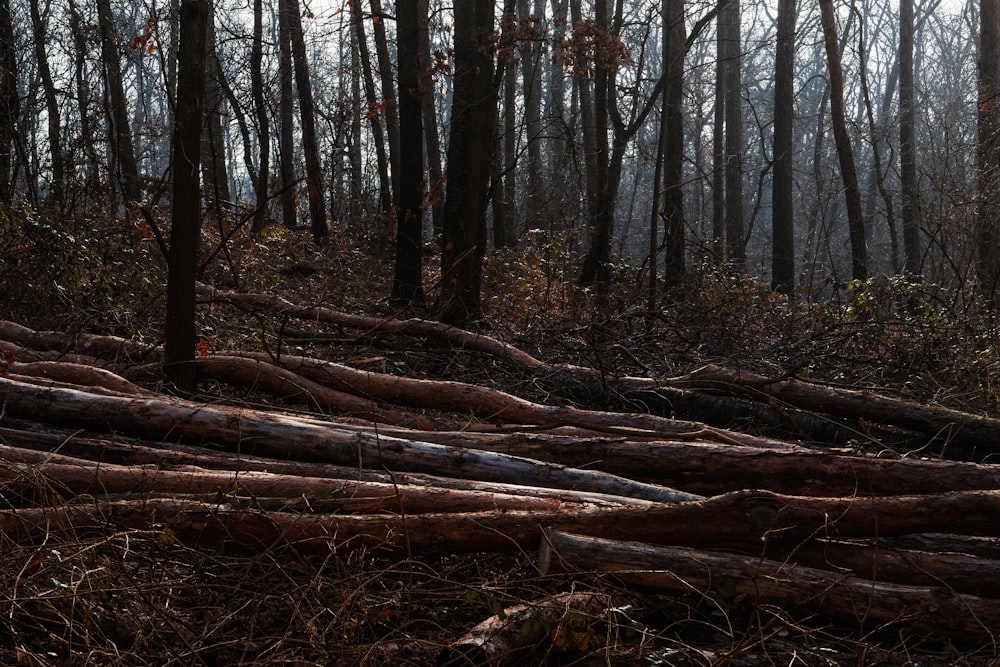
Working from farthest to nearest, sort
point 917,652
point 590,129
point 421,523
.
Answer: point 590,129
point 421,523
point 917,652

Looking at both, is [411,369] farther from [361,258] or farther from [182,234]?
[361,258]

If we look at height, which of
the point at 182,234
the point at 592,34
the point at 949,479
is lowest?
the point at 949,479

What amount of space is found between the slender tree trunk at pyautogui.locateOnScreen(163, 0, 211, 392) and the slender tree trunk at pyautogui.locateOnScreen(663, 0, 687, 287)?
7.66 meters

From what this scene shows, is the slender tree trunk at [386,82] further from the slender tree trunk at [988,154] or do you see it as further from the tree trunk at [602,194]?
the slender tree trunk at [988,154]

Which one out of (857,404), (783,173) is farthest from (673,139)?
(857,404)

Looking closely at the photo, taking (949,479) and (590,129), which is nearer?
(949,479)

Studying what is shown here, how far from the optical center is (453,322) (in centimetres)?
878

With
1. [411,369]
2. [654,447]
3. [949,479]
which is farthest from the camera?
[411,369]

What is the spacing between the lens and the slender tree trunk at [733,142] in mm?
17672

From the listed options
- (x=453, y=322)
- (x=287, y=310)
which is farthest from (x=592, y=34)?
(x=287, y=310)

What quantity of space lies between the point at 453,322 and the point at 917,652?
6.17m

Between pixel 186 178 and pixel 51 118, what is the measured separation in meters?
7.92

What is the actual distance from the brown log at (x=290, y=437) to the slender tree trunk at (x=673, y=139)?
8.08 m

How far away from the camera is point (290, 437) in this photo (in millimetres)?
4367
